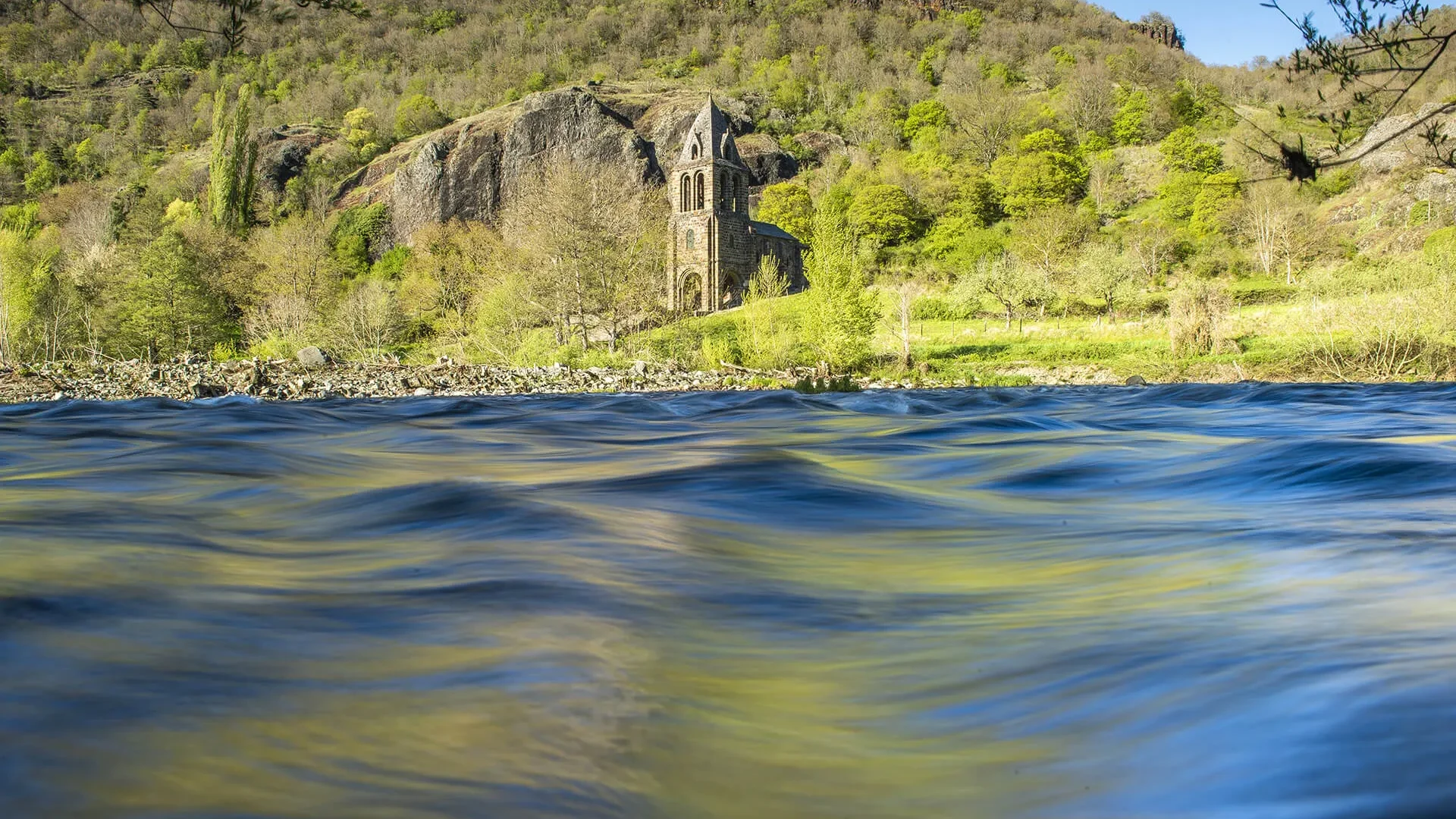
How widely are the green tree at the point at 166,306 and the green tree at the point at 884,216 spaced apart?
45.9 metres

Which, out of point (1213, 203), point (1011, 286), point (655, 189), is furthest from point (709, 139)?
point (1213, 203)

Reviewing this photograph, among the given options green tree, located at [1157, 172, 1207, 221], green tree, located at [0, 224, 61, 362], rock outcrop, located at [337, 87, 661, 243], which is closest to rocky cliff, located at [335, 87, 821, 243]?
rock outcrop, located at [337, 87, 661, 243]

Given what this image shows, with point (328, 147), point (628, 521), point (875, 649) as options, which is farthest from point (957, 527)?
point (328, 147)

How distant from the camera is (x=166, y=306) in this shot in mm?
38188

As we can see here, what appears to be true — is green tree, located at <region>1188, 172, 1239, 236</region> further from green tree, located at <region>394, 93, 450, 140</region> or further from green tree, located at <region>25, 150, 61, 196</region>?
green tree, located at <region>25, 150, 61, 196</region>

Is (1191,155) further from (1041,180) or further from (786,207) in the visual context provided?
(786,207)

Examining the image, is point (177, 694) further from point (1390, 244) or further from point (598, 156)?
point (598, 156)

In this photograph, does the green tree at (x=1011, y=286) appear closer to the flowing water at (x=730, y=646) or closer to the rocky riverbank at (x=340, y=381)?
the rocky riverbank at (x=340, y=381)

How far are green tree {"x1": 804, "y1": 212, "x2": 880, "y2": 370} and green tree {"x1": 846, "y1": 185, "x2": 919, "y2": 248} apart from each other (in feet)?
140

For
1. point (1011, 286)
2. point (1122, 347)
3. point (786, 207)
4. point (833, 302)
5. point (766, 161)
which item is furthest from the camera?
point (766, 161)

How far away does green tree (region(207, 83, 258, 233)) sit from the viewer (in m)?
63.7

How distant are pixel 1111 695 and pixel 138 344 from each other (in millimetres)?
44214

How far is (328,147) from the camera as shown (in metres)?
90.9

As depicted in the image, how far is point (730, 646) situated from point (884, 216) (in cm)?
7243
